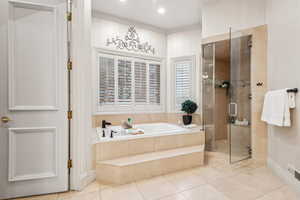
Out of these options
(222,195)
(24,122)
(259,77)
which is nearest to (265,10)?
(259,77)

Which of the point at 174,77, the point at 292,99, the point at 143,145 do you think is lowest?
the point at 143,145

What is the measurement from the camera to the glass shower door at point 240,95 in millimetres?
3123

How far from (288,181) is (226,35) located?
2606 millimetres

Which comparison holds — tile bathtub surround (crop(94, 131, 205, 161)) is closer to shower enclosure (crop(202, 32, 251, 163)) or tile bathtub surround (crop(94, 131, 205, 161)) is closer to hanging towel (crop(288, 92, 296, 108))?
shower enclosure (crop(202, 32, 251, 163))

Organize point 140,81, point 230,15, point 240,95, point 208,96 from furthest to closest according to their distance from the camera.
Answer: point 140,81 < point 208,96 < point 230,15 < point 240,95

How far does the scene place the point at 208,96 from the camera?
12.9 ft

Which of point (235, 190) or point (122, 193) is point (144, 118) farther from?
point (235, 190)

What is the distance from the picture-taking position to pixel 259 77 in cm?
307

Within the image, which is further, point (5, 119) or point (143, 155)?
point (143, 155)

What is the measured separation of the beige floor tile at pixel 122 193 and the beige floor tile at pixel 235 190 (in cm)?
99

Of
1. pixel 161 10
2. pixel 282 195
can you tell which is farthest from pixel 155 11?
pixel 282 195

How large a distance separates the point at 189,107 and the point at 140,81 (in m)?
1.35

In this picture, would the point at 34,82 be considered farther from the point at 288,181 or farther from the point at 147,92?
the point at 288,181

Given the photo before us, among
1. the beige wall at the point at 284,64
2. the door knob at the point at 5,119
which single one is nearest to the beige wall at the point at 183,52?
the beige wall at the point at 284,64
